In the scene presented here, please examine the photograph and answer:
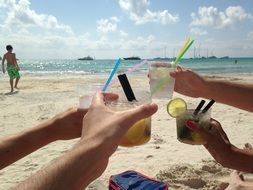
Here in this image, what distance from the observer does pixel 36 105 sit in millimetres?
8773

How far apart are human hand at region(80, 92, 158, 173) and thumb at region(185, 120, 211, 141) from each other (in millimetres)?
1112

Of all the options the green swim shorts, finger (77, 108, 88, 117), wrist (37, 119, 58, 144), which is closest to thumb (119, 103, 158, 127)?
finger (77, 108, 88, 117)

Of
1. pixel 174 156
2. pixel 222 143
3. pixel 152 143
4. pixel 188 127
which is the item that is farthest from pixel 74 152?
pixel 152 143

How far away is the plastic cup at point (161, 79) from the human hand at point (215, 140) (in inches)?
10.7

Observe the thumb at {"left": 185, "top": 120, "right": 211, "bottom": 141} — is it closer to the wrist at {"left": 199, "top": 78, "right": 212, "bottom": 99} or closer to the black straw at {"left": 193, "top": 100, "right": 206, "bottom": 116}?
the black straw at {"left": 193, "top": 100, "right": 206, "bottom": 116}

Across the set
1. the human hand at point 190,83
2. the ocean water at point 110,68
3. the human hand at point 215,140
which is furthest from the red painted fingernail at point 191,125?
the ocean water at point 110,68

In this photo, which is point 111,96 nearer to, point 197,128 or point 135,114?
point 135,114

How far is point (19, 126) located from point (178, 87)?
4397 mm

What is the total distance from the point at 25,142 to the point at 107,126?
40.3 inches

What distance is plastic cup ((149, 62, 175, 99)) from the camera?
2477 millimetres

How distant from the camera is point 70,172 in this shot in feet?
3.84

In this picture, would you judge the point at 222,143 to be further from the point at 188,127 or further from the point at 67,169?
the point at 67,169

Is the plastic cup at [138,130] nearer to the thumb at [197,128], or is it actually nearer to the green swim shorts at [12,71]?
the thumb at [197,128]

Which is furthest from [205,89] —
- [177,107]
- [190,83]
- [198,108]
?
[198,108]
